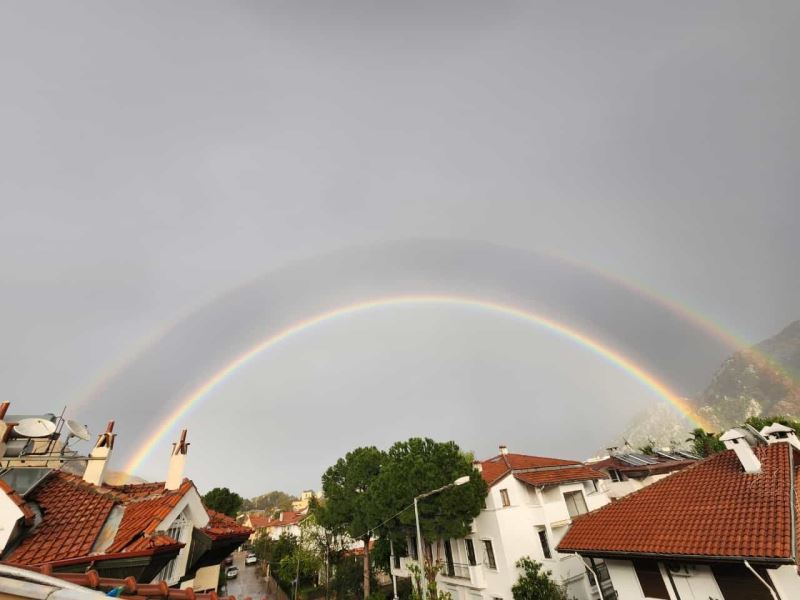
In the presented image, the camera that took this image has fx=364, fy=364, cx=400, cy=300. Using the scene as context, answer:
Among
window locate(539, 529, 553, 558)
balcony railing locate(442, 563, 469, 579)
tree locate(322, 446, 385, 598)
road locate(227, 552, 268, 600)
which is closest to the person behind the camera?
window locate(539, 529, 553, 558)

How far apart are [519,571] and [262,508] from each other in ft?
586

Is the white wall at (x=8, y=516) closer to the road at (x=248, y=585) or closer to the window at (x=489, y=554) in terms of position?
the window at (x=489, y=554)

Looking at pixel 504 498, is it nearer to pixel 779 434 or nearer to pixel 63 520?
pixel 779 434

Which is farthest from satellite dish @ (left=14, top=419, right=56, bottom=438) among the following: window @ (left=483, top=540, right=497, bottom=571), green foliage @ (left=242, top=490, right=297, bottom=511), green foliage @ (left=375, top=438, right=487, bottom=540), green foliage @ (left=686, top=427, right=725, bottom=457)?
green foliage @ (left=242, top=490, right=297, bottom=511)

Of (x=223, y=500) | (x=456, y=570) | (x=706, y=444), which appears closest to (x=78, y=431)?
(x=456, y=570)

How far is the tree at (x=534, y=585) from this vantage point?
23.6m

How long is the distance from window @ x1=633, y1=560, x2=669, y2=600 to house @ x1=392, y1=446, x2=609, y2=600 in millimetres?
12223

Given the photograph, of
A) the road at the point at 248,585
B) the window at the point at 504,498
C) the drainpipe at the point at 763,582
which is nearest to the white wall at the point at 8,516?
the drainpipe at the point at 763,582

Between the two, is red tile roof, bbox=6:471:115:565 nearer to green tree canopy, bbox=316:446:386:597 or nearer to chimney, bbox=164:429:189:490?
chimney, bbox=164:429:189:490

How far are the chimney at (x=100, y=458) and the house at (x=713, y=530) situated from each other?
21.7m

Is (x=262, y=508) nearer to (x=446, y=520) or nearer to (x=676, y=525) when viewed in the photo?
(x=446, y=520)

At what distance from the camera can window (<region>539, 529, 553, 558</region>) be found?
27609mm

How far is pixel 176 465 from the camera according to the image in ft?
56.9

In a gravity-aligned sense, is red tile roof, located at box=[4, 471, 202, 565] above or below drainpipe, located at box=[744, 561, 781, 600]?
above
